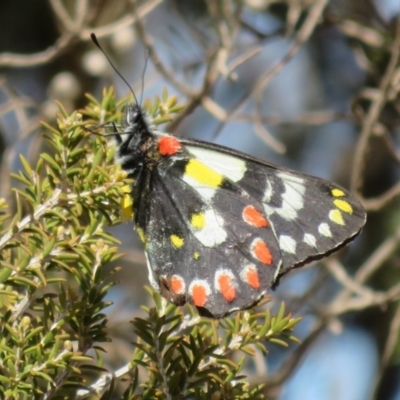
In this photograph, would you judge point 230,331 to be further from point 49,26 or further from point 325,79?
point 325,79

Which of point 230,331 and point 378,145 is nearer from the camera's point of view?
point 230,331

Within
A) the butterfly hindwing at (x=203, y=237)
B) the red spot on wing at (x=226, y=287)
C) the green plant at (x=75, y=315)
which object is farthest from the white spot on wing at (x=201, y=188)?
the green plant at (x=75, y=315)

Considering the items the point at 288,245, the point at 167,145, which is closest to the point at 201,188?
the point at 167,145

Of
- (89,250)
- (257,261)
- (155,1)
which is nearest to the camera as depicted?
(89,250)

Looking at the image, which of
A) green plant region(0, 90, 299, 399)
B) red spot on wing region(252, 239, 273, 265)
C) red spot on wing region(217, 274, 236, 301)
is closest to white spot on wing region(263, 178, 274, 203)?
red spot on wing region(252, 239, 273, 265)

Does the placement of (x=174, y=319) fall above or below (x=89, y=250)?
below

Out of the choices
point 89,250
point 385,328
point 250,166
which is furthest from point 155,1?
point 385,328

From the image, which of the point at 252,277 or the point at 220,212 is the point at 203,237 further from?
the point at 252,277
